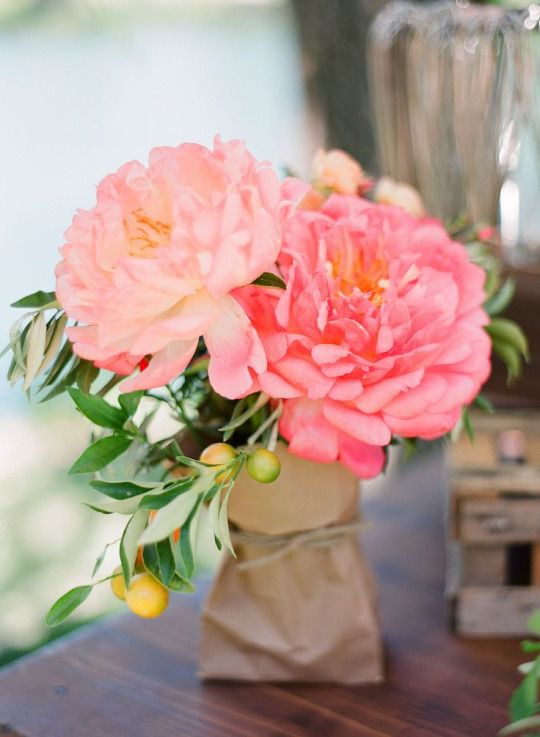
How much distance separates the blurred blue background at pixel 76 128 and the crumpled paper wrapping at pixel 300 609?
2.94 feet

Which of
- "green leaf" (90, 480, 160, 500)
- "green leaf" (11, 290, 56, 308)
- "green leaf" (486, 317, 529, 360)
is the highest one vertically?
"green leaf" (11, 290, 56, 308)

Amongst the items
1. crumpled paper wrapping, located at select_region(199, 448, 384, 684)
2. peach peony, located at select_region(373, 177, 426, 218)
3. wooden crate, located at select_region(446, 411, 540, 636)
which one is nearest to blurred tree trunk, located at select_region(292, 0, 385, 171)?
peach peony, located at select_region(373, 177, 426, 218)

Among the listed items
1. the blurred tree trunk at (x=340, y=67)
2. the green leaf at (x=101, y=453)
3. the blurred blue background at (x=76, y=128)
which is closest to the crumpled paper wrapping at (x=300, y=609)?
the green leaf at (x=101, y=453)

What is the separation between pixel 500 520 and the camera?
28.9 inches

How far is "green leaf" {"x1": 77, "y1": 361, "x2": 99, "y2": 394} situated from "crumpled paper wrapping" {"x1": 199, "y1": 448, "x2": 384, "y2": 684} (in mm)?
136

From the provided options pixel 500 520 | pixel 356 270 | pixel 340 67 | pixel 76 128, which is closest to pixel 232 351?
pixel 356 270

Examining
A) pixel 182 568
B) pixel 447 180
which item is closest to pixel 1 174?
pixel 447 180

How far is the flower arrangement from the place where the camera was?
1.52ft

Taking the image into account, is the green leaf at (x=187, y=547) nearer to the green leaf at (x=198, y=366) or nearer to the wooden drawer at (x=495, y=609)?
the green leaf at (x=198, y=366)

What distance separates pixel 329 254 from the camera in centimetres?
56

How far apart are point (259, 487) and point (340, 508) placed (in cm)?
6

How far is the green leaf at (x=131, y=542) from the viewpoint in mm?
473

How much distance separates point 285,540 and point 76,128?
3.64 ft

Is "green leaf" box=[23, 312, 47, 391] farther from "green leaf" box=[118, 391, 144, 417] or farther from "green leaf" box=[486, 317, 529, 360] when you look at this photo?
"green leaf" box=[486, 317, 529, 360]
